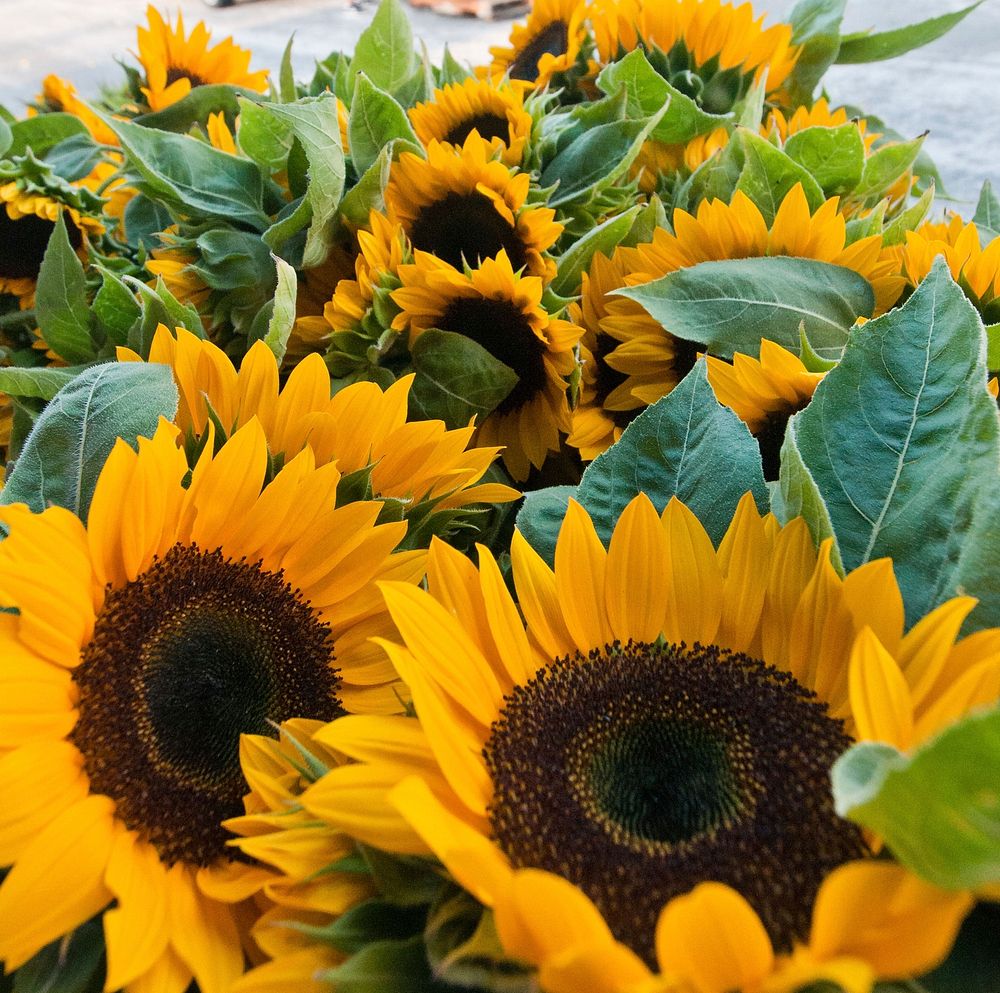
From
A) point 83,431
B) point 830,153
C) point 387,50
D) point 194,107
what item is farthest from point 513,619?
point 194,107

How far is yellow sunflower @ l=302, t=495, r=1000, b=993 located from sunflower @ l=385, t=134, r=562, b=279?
0.26m

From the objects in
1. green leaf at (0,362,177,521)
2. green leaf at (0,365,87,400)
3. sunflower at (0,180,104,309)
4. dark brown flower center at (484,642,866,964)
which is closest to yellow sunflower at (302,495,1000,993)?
dark brown flower center at (484,642,866,964)

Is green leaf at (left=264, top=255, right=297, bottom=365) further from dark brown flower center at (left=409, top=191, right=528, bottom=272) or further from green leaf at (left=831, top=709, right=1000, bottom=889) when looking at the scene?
green leaf at (left=831, top=709, right=1000, bottom=889)

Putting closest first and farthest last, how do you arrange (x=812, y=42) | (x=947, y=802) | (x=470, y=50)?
(x=947, y=802) < (x=812, y=42) < (x=470, y=50)

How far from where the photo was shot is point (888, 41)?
781 mm

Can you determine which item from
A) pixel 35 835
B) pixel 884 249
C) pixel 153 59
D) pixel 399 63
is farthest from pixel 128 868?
pixel 153 59

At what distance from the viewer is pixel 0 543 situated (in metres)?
0.28

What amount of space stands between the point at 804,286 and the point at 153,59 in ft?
2.15

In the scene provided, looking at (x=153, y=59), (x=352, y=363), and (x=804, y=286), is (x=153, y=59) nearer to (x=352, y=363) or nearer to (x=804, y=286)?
(x=352, y=363)

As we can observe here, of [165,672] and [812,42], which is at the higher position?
[812,42]

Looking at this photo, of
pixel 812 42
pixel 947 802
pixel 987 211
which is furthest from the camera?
pixel 812 42

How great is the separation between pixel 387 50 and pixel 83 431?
41cm

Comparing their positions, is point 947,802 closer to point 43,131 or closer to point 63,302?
point 63,302

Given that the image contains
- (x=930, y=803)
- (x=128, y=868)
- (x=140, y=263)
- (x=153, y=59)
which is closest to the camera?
(x=930, y=803)
